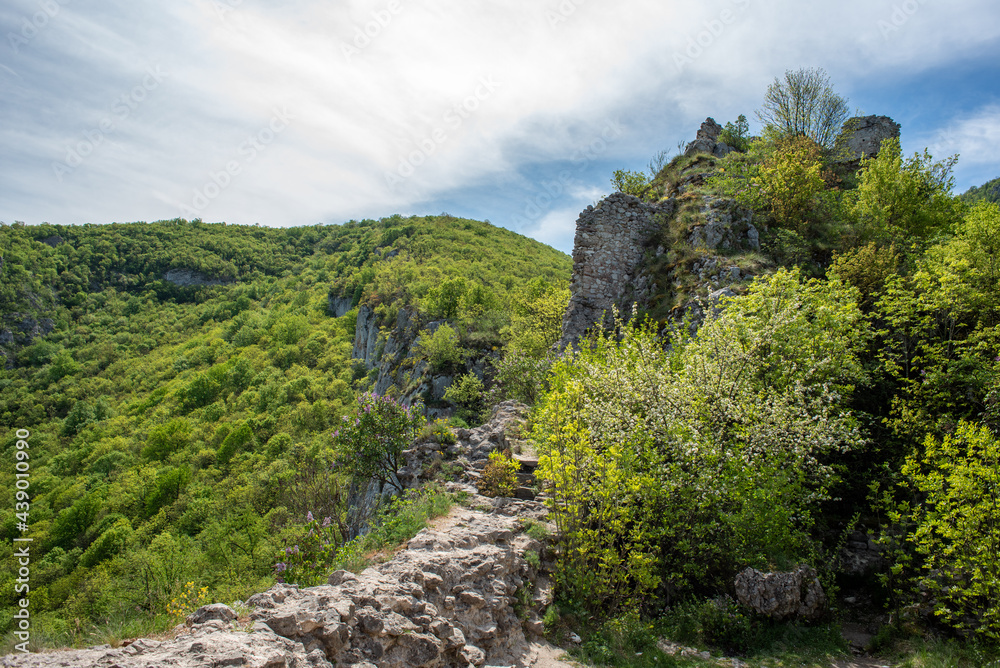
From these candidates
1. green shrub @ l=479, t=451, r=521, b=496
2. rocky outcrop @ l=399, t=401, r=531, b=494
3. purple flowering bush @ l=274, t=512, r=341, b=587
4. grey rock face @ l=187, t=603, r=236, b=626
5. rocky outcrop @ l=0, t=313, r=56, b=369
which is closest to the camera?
grey rock face @ l=187, t=603, r=236, b=626

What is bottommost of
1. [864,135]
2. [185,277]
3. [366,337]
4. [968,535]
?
[968,535]

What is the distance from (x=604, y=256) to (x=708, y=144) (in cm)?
1124

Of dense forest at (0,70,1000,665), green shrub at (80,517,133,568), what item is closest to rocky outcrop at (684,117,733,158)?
dense forest at (0,70,1000,665)

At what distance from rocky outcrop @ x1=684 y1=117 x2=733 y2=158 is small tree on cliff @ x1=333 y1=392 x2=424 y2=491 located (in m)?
Result: 23.0

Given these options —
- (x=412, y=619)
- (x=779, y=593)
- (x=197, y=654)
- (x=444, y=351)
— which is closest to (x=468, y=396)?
(x=444, y=351)

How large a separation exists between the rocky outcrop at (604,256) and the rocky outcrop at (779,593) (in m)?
13.9

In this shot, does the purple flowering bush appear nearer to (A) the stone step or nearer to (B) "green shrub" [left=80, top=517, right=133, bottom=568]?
(A) the stone step

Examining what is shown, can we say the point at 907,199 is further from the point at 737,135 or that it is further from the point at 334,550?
the point at 334,550

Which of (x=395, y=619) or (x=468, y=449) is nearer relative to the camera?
(x=395, y=619)

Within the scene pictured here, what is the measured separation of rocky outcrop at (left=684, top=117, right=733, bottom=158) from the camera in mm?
26125

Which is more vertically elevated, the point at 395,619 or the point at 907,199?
the point at 907,199

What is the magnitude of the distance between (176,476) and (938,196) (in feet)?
216

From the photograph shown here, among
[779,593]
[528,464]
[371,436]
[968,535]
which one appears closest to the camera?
[968,535]

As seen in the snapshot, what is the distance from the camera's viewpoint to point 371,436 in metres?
12.7
